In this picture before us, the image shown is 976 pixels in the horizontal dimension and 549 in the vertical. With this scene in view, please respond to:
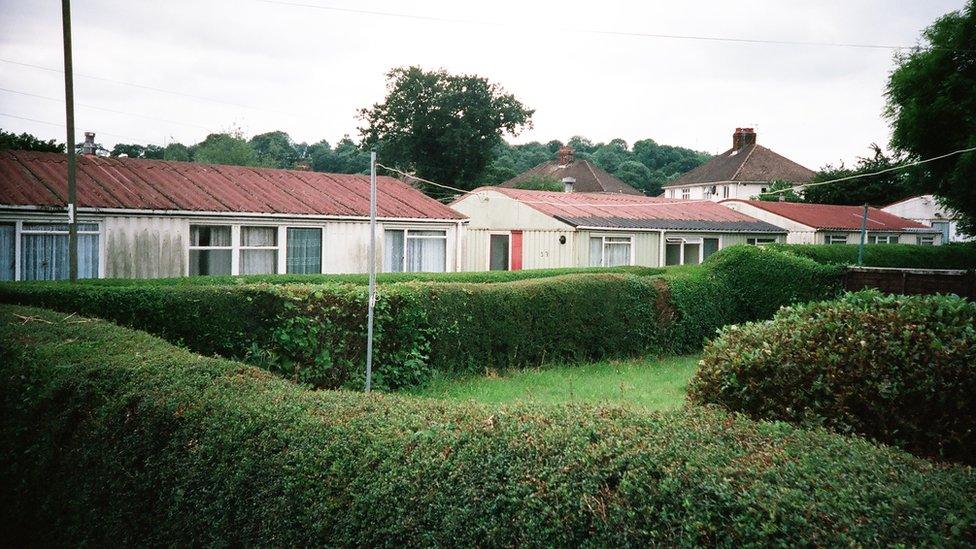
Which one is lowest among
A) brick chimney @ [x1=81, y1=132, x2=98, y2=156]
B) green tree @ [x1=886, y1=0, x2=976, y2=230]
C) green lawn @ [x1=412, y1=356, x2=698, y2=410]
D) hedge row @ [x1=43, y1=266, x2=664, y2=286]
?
green lawn @ [x1=412, y1=356, x2=698, y2=410]

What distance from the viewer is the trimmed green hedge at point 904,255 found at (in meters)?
25.6

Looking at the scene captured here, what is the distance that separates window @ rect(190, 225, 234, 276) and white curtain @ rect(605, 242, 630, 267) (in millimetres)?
14754

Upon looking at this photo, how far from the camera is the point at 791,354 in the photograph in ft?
18.6

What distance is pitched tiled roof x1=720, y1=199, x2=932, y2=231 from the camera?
3556 cm

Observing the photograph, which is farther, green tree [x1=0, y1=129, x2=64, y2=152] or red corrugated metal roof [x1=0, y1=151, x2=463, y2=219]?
green tree [x1=0, y1=129, x2=64, y2=152]

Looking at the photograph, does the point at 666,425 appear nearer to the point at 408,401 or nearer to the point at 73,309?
the point at 408,401

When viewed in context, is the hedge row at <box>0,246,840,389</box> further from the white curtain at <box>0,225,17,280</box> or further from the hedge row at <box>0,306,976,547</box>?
the white curtain at <box>0,225,17,280</box>

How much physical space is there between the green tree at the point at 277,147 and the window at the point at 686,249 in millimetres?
45397

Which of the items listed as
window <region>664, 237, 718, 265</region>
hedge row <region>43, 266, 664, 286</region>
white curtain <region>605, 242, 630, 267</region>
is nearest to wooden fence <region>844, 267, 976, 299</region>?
hedge row <region>43, 266, 664, 286</region>

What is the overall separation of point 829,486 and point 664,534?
0.74 m

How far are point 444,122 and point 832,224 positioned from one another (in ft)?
90.4

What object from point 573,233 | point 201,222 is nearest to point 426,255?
point 201,222

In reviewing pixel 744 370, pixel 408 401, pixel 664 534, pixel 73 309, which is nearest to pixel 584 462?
pixel 664 534

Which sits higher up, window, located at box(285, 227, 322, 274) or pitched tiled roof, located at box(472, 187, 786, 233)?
pitched tiled roof, located at box(472, 187, 786, 233)
